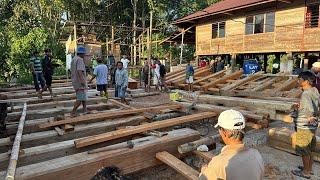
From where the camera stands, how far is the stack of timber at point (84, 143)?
13.4 ft

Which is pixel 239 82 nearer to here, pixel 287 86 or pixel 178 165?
pixel 287 86

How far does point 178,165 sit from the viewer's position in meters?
4.42

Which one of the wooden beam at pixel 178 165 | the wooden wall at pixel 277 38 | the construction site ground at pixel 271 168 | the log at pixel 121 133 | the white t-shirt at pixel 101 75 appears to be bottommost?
the construction site ground at pixel 271 168

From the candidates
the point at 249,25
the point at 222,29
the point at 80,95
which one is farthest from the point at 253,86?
the point at 222,29

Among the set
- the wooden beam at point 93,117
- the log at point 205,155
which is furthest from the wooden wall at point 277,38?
the log at point 205,155

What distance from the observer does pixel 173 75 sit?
1892 cm

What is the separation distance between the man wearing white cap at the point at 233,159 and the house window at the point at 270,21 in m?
15.8

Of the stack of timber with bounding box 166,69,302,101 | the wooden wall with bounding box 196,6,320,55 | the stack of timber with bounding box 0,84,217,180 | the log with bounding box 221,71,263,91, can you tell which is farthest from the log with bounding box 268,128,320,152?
the wooden wall with bounding box 196,6,320,55

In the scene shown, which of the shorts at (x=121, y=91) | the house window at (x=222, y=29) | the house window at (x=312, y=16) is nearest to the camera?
the shorts at (x=121, y=91)

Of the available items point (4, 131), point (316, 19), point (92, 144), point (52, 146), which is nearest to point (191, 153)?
point (92, 144)

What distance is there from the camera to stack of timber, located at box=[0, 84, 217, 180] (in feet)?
13.4

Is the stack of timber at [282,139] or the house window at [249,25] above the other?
the house window at [249,25]

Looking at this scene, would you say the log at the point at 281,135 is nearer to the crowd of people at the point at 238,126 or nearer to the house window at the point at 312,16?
the crowd of people at the point at 238,126

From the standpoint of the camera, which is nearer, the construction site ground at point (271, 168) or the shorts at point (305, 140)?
the shorts at point (305, 140)
